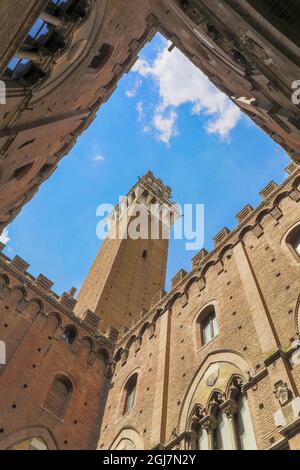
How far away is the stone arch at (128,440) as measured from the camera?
38.8 feet

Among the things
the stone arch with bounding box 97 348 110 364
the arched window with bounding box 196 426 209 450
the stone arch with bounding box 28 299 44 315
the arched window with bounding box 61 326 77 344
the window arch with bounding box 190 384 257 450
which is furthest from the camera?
the stone arch with bounding box 97 348 110 364

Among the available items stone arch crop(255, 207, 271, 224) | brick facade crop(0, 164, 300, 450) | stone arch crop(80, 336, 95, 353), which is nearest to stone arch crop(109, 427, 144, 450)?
brick facade crop(0, 164, 300, 450)

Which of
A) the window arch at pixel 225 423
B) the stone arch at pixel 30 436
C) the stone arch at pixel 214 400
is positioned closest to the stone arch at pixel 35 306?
the stone arch at pixel 30 436

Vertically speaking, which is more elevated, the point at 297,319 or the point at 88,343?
the point at 88,343

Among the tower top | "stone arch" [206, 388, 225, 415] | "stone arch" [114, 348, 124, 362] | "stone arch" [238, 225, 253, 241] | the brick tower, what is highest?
the tower top

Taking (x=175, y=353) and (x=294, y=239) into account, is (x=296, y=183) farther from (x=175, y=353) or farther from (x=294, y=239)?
(x=175, y=353)

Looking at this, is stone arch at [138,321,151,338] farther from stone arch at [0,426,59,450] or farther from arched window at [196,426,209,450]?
arched window at [196,426,209,450]

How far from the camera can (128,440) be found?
489 inches

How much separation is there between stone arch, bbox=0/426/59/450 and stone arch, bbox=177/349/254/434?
4.94 metres

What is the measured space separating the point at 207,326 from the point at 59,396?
598 centimetres

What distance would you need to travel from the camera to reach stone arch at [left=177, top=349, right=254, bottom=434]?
33.1ft

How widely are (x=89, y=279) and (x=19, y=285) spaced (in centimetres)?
1381

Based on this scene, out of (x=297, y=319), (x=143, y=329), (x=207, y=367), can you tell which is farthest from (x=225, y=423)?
(x=143, y=329)
